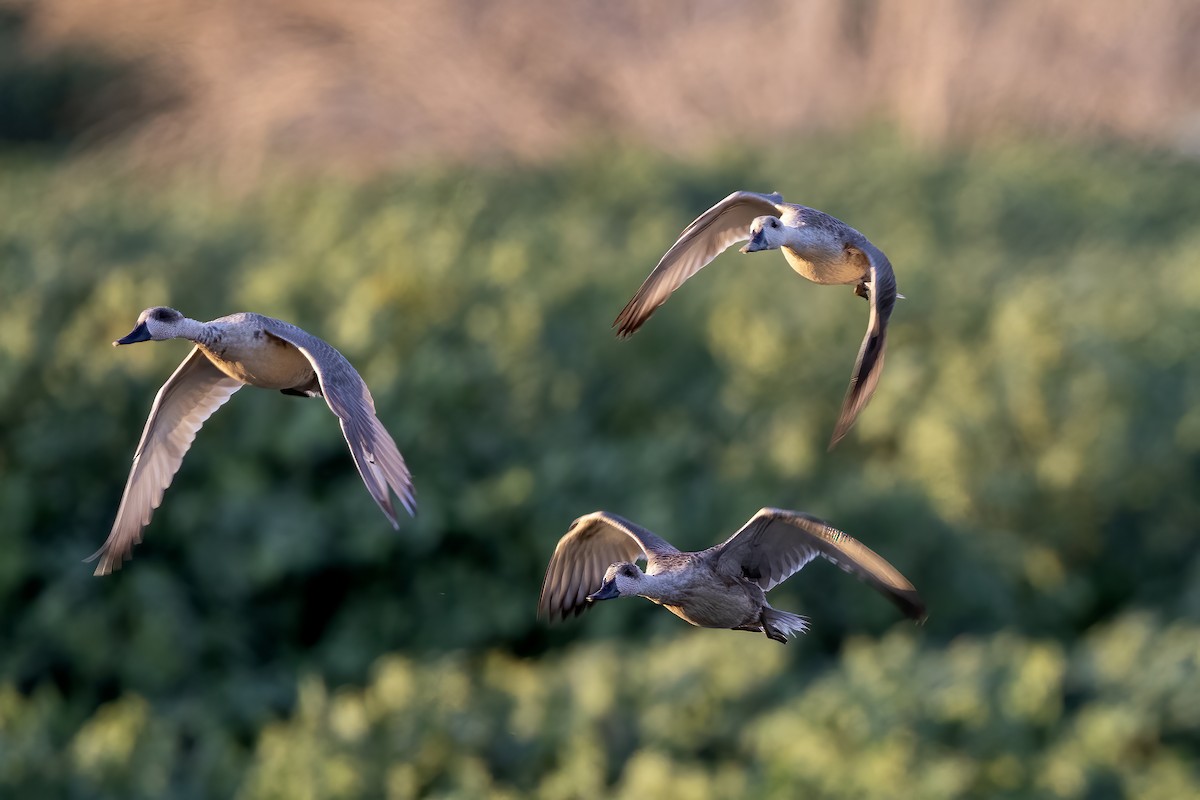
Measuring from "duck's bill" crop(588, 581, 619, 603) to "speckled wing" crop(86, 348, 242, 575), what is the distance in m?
1.01

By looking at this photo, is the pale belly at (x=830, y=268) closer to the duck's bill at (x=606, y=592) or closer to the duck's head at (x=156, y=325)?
the duck's bill at (x=606, y=592)

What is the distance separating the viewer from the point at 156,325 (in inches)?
152

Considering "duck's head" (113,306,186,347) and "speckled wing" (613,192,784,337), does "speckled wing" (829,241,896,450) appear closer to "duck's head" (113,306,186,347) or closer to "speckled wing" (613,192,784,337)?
"speckled wing" (613,192,784,337)

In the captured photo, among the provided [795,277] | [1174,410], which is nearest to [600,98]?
[795,277]

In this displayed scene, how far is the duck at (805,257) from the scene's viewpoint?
340cm

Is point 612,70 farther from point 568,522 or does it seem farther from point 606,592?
point 606,592

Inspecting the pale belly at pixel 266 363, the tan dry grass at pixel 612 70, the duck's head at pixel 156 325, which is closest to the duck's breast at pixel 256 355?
the pale belly at pixel 266 363

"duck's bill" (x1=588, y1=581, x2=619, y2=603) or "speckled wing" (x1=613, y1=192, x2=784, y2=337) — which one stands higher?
"speckled wing" (x1=613, y1=192, x2=784, y2=337)

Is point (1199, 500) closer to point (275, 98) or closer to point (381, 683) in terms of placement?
point (381, 683)

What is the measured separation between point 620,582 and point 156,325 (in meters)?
1.10

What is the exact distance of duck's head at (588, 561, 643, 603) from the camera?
3.71 m

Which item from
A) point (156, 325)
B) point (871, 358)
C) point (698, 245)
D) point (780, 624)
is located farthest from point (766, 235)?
point (156, 325)

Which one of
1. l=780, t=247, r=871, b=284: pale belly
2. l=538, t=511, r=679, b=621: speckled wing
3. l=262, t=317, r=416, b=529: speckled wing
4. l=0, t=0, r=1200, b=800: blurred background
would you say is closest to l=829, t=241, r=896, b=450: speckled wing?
l=780, t=247, r=871, b=284: pale belly

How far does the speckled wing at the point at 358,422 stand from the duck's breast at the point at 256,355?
0.05 metres
